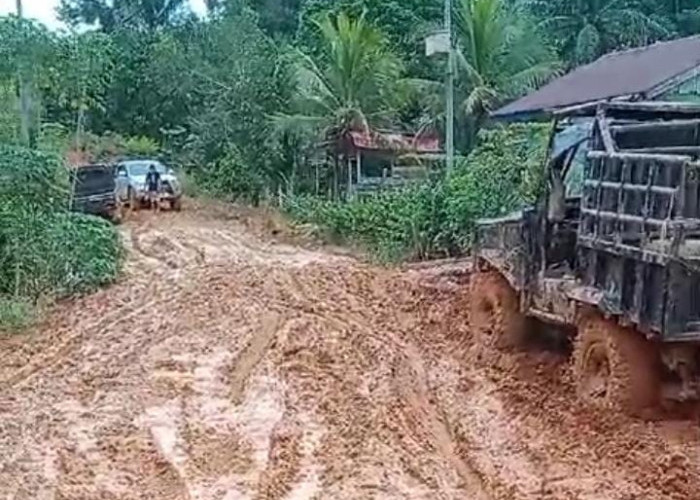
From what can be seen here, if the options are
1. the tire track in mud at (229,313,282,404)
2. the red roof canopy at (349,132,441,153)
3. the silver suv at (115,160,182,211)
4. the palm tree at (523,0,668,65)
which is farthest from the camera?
the palm tree at (523,0,668,65)

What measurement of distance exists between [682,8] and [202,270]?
19.0m

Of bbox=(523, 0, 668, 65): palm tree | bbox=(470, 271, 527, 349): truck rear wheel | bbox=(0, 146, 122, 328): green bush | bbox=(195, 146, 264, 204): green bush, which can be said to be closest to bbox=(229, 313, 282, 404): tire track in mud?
bbox=(470, 271, 527, 349): truck rear wheel

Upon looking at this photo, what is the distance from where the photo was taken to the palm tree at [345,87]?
22.8 meters

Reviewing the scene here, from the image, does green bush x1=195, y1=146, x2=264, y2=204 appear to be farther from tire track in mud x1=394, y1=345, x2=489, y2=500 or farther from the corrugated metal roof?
tire track in mud x1=394, y1=345, x2=489, y2=500

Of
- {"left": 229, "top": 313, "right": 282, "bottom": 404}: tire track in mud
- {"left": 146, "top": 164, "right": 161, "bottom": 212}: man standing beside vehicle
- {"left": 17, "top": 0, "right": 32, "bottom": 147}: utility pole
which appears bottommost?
{"left": 146, "top": 164, "right": 161, "bottom": 212}: man standing beside vehicle

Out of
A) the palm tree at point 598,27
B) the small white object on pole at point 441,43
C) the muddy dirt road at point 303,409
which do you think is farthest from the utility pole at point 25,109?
the palm tree at point 598,27

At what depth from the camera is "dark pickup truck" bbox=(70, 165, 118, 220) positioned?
73.6ft

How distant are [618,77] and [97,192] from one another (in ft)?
36.2

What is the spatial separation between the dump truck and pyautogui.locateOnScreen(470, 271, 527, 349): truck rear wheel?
0.01 m

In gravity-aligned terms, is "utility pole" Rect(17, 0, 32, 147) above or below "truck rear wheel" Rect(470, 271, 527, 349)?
above

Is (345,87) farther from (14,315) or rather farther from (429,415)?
(429,415)

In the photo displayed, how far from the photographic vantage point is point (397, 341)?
10.3 metres

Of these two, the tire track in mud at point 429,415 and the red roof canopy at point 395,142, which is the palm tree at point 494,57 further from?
the tire track in mud at point 429,415

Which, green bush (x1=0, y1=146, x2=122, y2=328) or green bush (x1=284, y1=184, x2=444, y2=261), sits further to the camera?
green bush (x1=284, y1=184, x2=444, y2=261)
